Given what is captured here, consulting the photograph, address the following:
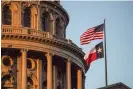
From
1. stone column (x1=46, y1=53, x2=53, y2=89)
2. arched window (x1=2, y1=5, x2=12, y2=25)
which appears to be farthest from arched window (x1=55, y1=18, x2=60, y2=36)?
stone column (x1=46, y1=53, x2=53, y2=89)

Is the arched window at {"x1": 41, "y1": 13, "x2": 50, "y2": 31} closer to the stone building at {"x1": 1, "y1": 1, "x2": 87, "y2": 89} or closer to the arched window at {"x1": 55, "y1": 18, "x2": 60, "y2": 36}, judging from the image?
the stone building at {"x1": 1, "y1": 1, "x2": 87, "y2": 89}

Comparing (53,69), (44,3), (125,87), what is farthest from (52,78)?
(125,87)

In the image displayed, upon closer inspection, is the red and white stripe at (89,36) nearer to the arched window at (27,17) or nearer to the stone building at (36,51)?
the stone building at (36,51)

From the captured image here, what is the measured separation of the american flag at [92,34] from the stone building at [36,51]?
27.3 feet

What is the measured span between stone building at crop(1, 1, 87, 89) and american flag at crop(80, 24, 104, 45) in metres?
8.32

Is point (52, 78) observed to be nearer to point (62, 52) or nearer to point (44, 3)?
point (62, 52)

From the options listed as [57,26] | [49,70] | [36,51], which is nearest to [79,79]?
[49,70]

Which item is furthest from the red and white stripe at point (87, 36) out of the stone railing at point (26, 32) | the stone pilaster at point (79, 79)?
the stone pilaster at point (79, 79)

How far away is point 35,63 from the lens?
59.8 meters

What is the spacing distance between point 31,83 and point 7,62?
3.19 meters

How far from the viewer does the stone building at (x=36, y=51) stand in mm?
57656

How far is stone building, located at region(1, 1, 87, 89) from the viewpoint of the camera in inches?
2270

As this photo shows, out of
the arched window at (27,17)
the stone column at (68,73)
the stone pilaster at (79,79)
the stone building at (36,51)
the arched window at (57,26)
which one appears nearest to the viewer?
the stone building at (36,51)

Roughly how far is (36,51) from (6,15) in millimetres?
6074
